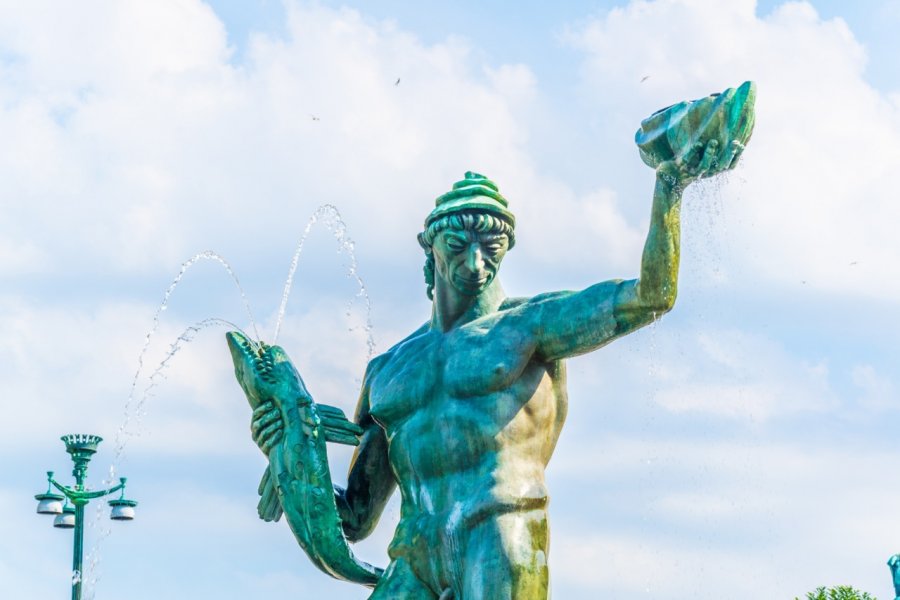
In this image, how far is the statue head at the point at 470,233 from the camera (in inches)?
397

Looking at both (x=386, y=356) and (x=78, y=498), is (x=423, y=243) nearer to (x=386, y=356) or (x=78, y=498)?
(x=386, y=356)

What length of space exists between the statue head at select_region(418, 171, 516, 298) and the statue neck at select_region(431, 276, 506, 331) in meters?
0.04

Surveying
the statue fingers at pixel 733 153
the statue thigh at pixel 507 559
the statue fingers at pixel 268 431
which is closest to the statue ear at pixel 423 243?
the statue fingers at pixel 268 431

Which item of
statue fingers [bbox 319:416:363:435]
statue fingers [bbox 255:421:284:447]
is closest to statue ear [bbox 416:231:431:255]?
statue fingers [bbox 319:416:363:435]

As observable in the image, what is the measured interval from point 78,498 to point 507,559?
12327 mm

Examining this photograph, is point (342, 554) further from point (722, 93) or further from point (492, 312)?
point (722, 93)

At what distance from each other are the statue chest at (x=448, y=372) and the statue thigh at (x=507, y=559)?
2.11 feet

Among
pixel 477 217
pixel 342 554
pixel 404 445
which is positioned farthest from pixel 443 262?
pixel 342 554

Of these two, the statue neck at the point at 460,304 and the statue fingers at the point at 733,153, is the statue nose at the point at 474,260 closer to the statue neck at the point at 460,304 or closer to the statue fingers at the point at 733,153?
the statue neck at the point at 460,304

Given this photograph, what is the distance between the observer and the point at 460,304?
10219 mm

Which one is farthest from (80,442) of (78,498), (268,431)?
(268,431)

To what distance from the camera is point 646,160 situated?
31.4 feet

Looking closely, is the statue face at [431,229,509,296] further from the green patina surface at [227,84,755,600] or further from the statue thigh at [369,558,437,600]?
the statue thigh at [369,558,437,600]

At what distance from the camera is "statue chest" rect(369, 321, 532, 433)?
973 cm
